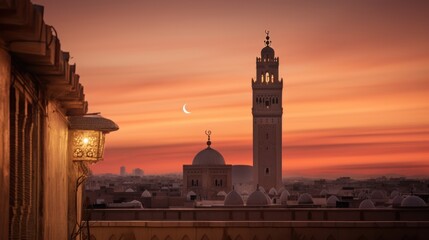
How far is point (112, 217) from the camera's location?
2795cm

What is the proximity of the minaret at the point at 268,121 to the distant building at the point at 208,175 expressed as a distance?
7.57 m

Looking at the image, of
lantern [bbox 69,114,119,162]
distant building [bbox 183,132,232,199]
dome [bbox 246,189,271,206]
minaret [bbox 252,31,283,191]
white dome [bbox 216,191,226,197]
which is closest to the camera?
lantern [bbox 69,114,119,162]

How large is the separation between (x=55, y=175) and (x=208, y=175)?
198 ft

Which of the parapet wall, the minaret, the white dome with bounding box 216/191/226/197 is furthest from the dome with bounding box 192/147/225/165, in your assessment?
the parapet wall

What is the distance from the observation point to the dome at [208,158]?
6650 cm

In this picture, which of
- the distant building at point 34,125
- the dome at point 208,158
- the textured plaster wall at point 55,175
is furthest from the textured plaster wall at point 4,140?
the dome at point 208,158

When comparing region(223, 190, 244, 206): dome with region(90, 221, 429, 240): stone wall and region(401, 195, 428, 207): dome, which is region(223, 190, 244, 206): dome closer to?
region(401, 195, 428, 207): dome

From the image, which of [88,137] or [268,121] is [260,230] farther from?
[268,121]

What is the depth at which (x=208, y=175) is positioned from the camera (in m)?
66.2

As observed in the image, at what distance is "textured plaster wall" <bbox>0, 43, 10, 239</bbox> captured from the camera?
136 inches

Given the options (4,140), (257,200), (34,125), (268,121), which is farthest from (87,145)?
(268,121)

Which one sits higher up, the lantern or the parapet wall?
the lantern

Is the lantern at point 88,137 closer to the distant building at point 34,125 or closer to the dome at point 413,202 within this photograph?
the distant building at point 34,125

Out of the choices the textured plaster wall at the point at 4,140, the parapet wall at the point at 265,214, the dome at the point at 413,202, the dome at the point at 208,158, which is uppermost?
the dome at the point at 208,158
